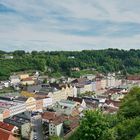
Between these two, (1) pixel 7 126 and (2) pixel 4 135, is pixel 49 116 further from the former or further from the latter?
(2) pixel 4 135

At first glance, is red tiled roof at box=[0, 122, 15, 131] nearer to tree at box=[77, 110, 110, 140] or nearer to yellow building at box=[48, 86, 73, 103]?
tree at box=[77, 110, 110, 140]

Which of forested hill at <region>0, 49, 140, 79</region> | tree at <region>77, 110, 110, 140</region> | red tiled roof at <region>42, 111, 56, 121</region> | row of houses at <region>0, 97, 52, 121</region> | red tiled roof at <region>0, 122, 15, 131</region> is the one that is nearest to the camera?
tree at <region>77, 110, 110, 140</region>

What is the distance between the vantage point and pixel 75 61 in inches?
3098

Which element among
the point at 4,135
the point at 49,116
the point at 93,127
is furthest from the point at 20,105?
the point at 93,127

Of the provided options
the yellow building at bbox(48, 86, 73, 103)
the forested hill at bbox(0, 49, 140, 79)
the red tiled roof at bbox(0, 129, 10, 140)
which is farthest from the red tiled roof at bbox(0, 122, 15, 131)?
the forested hill at bbox(0, 49, 140, 79)

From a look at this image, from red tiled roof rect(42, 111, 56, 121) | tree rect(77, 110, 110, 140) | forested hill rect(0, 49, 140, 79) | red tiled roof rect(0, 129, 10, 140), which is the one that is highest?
forested hill rect(0, 49, 140, 79)

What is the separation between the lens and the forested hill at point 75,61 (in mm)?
71688

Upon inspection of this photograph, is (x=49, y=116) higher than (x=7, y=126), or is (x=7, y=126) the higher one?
(x=49, y=116)

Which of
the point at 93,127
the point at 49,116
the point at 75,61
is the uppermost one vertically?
the point at 75,61

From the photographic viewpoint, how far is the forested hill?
235 feet

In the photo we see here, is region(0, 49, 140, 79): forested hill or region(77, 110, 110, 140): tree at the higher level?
region(0, 49, 140, 79): forested hill

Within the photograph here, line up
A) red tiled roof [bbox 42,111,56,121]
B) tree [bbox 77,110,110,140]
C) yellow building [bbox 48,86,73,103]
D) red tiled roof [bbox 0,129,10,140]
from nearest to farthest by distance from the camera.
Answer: tree [bbox 77,110,110,140] → red tiled roof [bbox 0,129,10,140] → red tiled roof [bbox 42,111,56,121] → yellow building [bbox 48,86,73,103]

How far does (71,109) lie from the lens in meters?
35.9

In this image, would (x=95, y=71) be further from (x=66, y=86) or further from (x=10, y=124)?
(x=10, y=124)
